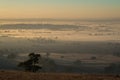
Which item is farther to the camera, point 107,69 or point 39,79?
point 107,69

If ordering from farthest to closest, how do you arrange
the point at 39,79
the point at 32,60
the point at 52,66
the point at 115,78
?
the point at 52,66, the point at 32,60, the point at 115,78, the point at 39,79

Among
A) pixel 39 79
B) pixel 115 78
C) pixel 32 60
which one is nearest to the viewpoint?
pixel 39 79

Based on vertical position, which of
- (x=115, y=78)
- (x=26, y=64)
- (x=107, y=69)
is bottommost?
(x=107, y=69)

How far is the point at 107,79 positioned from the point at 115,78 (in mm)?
1419

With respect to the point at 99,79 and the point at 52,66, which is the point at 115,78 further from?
the point at 52,66

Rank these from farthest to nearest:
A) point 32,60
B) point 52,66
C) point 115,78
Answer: point 52,66
point 32,60
point 115,78

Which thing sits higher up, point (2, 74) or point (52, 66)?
point (2, 74)

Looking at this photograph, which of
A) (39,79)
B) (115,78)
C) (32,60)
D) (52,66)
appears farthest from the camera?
(52,66)

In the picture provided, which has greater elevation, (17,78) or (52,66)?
(17,78)

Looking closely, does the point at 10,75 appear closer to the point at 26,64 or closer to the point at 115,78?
the point at 115,78

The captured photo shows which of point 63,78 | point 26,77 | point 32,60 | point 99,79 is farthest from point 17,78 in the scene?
point 32,60

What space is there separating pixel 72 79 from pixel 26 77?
4340 mm

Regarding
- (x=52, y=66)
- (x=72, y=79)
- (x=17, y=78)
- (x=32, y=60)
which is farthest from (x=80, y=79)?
(x=52, y=66)

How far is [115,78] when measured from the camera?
34.0m
